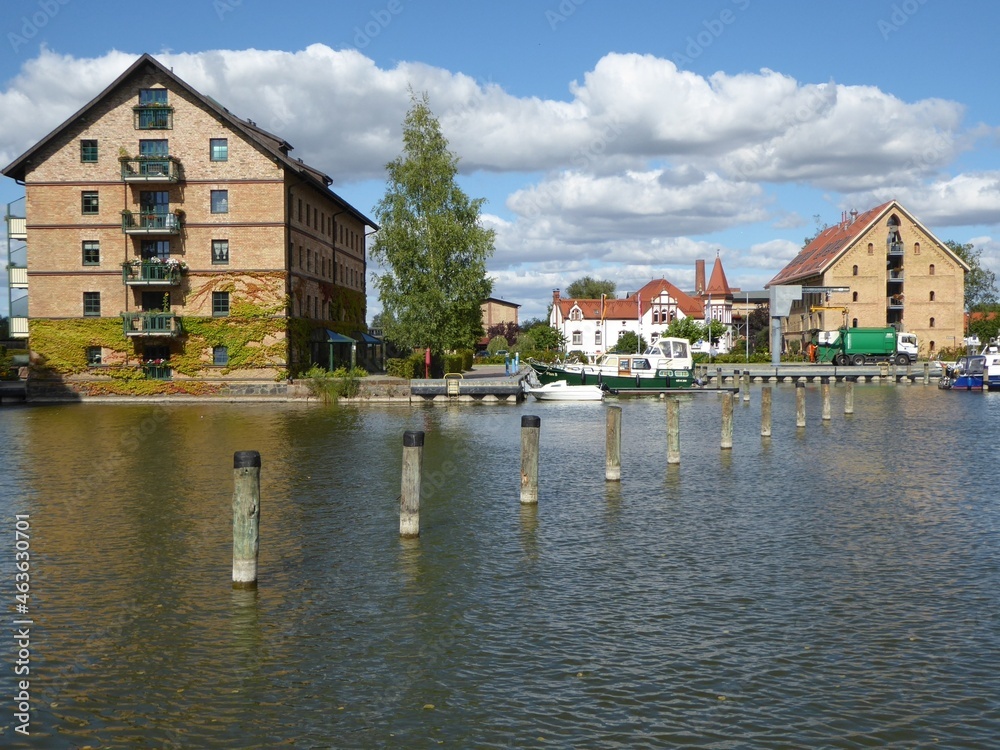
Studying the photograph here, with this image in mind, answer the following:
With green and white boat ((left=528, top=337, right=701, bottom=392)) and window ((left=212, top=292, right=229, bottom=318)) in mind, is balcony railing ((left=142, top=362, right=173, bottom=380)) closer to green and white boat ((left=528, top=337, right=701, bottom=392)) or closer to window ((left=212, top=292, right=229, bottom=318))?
window ((left=212, top=292, right=229, bottom=318))

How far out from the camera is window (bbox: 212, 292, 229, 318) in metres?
53.7

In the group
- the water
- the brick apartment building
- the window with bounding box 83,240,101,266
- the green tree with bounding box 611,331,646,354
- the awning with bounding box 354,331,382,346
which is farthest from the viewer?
the green tree with bounding box 611,331,646,354

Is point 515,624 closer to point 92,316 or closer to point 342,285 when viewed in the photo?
point 92,316

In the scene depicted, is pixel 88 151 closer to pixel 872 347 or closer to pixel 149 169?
pixel 149 169

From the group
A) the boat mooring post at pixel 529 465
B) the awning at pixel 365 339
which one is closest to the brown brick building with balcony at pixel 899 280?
the awning at pixel 365 339

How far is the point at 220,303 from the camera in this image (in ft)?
176

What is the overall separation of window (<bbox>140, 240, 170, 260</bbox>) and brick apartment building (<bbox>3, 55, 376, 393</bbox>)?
57mm

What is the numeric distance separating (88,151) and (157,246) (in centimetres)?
630

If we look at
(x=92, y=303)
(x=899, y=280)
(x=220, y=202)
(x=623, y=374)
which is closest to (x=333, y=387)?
(x=220, y=202)

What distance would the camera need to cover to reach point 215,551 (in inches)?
577

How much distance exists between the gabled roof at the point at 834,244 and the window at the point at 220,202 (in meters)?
66.2

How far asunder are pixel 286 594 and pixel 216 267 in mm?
44323

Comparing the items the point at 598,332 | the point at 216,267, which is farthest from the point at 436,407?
the point at 598,332

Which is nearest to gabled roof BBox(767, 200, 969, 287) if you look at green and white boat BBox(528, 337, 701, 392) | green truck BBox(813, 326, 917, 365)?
green truck BBox(813, 326, 917, 365)
